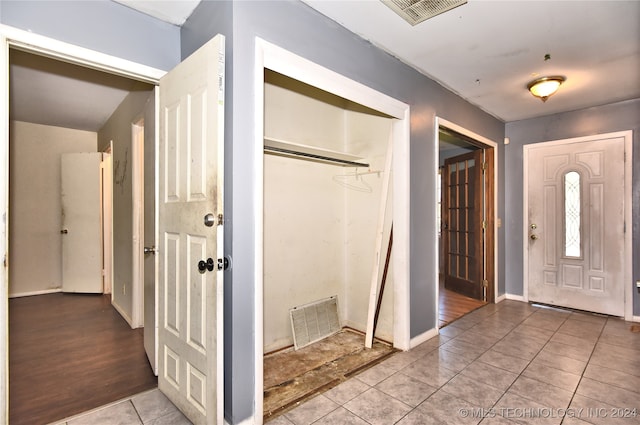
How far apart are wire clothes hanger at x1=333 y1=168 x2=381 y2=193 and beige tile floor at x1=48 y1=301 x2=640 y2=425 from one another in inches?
64.3

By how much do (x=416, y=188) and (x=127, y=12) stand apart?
2.58 metres

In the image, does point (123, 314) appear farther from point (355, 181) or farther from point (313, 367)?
point (355, 181)

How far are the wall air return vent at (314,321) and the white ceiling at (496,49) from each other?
2457 mm

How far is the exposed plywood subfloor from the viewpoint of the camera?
2213 mm

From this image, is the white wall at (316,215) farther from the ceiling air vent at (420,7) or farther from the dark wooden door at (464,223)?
the dark wooden door at (464,223)

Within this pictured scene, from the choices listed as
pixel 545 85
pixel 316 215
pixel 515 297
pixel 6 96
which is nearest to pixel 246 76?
pixel 6 96

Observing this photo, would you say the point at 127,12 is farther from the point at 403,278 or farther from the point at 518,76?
the point at 518,76

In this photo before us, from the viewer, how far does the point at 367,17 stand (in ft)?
7.42

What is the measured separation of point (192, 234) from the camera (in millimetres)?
1883

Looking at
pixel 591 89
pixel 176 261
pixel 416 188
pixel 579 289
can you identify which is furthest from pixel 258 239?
pixel 579 289

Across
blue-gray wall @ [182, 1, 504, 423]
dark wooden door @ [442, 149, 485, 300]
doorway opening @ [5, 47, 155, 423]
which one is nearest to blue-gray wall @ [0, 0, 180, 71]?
blue-gray wall @ [182, 1, 504, 423]

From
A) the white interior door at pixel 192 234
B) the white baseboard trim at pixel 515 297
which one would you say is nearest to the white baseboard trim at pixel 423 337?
the white interior door at pixel 192 234

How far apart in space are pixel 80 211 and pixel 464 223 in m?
5.92

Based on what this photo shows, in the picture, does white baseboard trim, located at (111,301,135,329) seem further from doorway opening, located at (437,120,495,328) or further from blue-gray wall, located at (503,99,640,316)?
blue-gray wall, located at (503,99,640,316)
